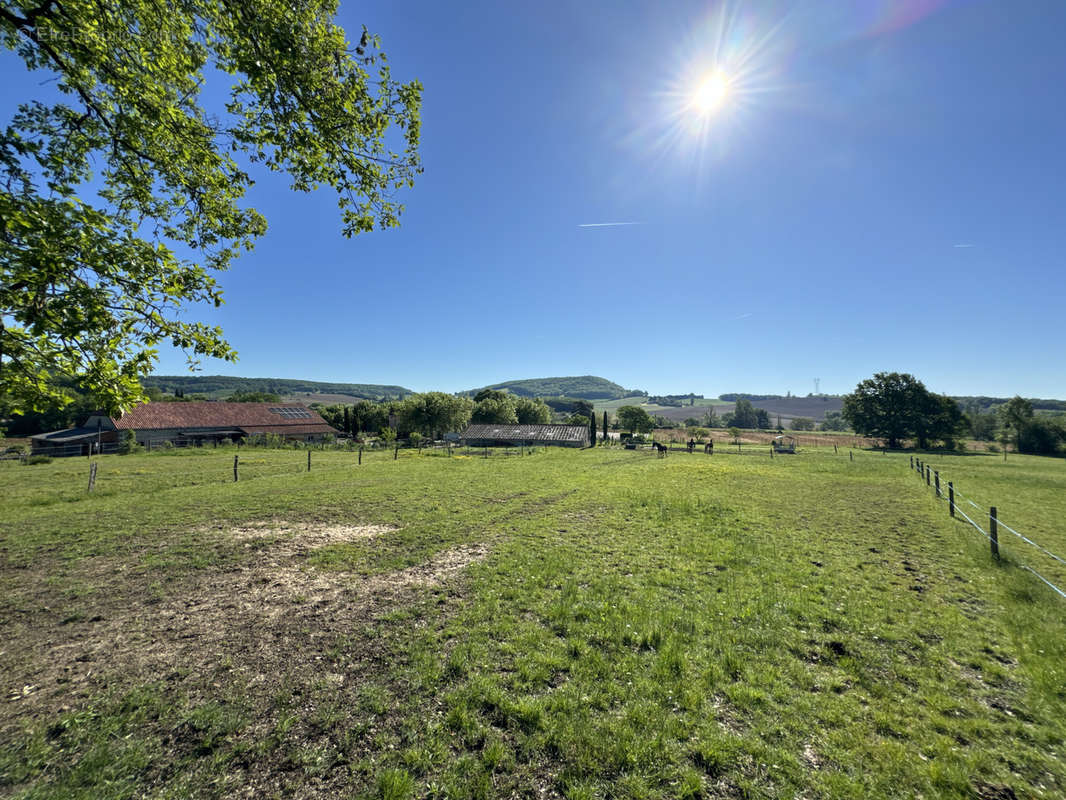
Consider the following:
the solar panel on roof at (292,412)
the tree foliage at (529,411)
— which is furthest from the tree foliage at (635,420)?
the solar panel on roof at (292,412)

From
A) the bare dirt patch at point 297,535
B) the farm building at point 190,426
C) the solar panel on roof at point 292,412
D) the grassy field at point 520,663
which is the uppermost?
the solar panel on roof at point 292,412

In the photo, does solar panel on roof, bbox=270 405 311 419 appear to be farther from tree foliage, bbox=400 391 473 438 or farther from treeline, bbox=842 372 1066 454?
treeline, bbox=842 372 1066 454

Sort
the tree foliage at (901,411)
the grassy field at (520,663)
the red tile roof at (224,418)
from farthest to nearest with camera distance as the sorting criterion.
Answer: the tree foliage at (901,411) < the red tile roof at (224,418) < the grassy field at (520,663)

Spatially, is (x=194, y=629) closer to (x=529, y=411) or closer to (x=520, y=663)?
(x=520, y=663)

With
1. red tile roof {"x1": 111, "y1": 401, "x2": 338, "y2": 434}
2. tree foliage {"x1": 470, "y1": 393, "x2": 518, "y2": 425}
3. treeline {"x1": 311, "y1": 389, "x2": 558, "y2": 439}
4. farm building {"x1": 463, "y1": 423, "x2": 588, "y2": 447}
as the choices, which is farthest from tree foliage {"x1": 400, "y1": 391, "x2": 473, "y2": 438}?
red tile roof {"x1": 111, "y1": 401, "x2": 338, "y2": 434}

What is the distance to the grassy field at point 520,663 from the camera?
167 inches

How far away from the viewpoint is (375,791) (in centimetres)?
394

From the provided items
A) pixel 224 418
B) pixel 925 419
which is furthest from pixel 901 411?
pixel 224 418

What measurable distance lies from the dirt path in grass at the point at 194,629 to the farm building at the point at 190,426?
182ft

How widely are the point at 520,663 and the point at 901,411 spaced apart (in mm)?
106020

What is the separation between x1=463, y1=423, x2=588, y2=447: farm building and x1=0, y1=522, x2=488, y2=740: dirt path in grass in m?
59.3

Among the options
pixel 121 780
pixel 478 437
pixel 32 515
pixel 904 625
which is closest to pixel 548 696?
pixel 121 780

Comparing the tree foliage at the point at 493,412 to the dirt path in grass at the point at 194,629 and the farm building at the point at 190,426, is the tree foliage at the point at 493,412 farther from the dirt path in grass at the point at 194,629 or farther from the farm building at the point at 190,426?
the dirt path in grass at the point at 194,629

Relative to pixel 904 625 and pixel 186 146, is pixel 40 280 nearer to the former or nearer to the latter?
pixel 186 146
